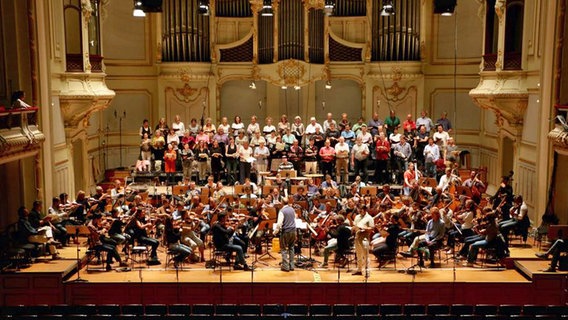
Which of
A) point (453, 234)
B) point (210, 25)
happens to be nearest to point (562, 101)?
point (453, 234)

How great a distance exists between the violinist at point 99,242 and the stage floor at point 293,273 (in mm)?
255

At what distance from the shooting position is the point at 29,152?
47.9 ft

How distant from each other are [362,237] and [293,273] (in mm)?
1506

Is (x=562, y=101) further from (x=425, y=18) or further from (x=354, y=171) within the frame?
(x=425, y=18)

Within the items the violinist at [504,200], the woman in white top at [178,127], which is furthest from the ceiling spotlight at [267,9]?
the violinist at [504,200]

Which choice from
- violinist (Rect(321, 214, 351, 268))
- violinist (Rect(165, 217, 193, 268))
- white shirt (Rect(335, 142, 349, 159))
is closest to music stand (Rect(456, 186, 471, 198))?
white shirt (Rect(335, 142, 349, 159))

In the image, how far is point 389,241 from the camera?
44.3 feet

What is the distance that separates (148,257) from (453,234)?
20.7 ft

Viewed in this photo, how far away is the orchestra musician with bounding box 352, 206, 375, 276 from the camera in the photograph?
13234mm

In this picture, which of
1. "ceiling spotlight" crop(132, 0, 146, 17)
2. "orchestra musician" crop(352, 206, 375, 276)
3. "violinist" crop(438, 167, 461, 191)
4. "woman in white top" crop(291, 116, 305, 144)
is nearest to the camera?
"orchestra musician" crop(352, 206, 375, 276)

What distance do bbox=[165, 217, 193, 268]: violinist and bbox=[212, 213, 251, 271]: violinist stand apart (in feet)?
2.00

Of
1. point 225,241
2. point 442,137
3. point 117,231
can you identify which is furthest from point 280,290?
point 442,137

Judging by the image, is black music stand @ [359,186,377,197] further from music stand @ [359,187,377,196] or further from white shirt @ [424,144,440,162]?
white shirt @ [424,144,440,162]

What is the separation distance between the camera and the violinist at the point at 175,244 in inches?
532
